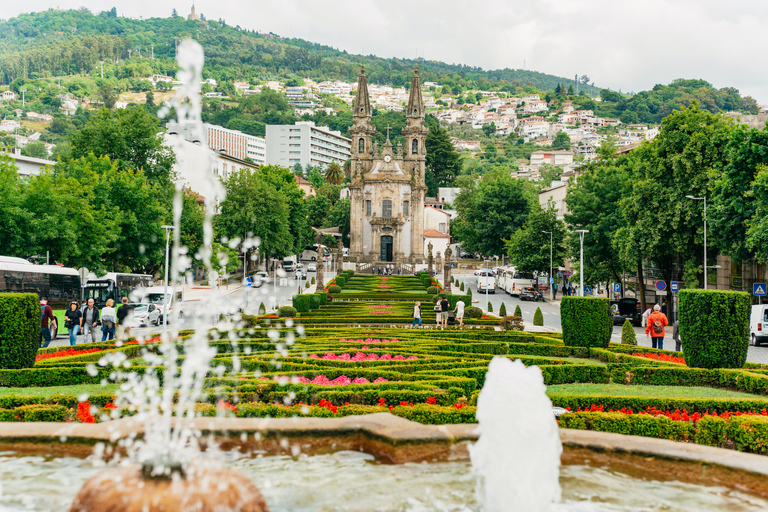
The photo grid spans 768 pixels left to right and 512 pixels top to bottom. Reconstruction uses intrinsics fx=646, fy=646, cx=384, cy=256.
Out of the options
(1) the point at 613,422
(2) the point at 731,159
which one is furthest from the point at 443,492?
(2) the point at 731,159

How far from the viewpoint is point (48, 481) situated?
22.6 ft

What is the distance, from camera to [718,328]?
582 inches

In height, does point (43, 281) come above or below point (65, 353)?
above

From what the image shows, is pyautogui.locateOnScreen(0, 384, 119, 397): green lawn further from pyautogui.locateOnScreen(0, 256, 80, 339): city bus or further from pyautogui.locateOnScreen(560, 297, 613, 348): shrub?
pyautogui.locateOnScreen(560, 297, 613, 348): shrub

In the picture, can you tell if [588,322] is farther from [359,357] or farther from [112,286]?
[112,286]

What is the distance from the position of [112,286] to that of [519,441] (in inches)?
1250

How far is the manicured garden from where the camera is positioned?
9680 millimetres

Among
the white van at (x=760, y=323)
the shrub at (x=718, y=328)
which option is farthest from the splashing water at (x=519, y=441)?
the white van at (x=760, y=323)

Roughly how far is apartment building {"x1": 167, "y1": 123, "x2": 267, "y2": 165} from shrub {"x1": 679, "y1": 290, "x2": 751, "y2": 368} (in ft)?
414

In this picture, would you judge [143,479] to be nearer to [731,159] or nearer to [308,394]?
[308,394]

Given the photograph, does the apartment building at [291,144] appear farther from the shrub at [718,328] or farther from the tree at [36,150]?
the shrub at [718,328]

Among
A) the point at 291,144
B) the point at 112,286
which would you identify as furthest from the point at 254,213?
the point at 291,144

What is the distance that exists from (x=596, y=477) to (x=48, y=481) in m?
6.04

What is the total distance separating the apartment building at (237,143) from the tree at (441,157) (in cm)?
3745
